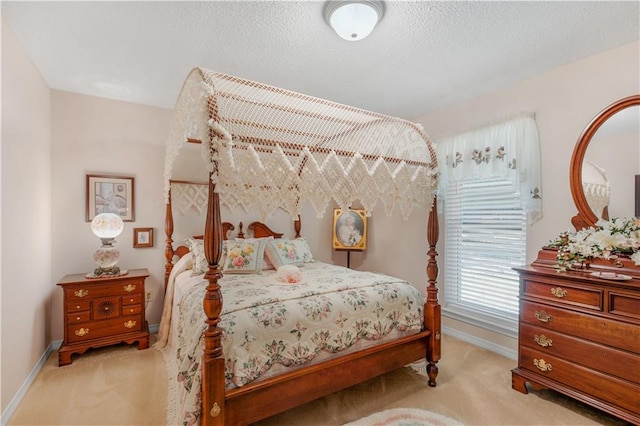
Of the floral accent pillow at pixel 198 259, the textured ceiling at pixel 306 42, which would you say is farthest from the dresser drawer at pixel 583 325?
the floral accent pillow at pixel 198 259

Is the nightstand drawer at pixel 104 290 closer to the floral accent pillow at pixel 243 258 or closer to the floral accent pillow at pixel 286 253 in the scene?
the floral accent pillow at pixel 243 258

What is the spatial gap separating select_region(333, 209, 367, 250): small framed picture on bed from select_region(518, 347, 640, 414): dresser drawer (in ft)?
7.81

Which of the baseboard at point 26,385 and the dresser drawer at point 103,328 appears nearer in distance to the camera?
the baseboard at point 26,385

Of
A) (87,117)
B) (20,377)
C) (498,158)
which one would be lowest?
(20,377)

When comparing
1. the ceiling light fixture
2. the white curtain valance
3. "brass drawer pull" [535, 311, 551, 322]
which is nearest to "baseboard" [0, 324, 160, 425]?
the ceiling light fixture

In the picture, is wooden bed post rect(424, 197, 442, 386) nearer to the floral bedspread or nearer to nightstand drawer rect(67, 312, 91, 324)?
the floral bedspread

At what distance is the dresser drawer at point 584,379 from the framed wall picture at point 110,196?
12.9ft

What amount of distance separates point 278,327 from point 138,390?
4.49 ft

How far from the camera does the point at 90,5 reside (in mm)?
1851

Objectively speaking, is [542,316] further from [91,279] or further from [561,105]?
[91,279]

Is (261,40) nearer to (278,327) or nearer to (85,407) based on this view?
(278,327)

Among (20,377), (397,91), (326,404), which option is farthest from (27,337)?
(397,91)

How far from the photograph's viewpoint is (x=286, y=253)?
135 inches

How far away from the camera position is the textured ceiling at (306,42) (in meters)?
1.90
